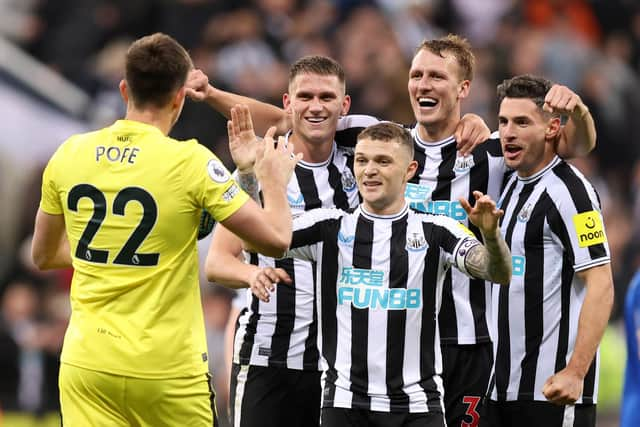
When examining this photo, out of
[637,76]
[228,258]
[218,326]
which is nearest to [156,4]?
[218,326]

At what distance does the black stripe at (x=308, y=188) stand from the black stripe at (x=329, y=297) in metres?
0.59

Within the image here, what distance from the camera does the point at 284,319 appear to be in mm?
6301

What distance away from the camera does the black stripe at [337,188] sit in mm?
6238

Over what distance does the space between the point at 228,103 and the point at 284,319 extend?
44.2 inches

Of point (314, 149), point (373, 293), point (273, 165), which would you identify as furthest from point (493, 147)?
point (273, 165)

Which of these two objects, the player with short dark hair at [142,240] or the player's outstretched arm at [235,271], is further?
the player's outstretched arm at [235,271]

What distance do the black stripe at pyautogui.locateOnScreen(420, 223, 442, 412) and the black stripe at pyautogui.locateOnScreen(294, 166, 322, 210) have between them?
849 mm

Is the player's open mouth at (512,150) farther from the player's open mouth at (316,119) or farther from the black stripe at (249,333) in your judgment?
the black stripe at (249,333)

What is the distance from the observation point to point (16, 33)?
12.3 meters

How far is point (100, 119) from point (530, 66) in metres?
5.00

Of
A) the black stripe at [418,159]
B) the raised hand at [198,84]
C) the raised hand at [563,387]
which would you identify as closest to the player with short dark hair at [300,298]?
the black stripe at [418,159]

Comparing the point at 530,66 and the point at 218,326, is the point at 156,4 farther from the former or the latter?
the point at 530,66

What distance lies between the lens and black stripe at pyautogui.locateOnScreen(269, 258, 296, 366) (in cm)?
628

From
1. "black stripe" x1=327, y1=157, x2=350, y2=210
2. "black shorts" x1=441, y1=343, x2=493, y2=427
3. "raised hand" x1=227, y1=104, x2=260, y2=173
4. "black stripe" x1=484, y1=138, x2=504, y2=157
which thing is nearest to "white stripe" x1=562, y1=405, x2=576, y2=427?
"black shorts" x1=441, y1=343, x2=493, y2=427
